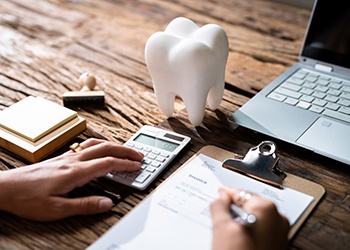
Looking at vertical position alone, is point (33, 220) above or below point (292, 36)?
below

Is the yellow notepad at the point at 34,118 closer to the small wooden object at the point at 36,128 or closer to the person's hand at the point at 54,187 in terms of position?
the small wooden object at the point at 36,128

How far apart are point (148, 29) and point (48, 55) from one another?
0.33m

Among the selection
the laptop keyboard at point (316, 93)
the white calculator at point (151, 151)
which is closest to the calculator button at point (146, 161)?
the white calculator at point (151, 151)

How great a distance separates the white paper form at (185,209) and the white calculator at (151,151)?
0.03 m

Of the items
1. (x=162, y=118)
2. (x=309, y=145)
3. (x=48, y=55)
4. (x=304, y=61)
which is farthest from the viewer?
(x=48, y=55)

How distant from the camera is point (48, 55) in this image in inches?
47.1

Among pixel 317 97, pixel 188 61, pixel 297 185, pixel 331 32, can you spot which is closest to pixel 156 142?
pixel 188 61

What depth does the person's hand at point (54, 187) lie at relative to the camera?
0.66 m

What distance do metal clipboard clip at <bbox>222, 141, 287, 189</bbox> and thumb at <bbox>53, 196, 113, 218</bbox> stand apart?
215 millimetres

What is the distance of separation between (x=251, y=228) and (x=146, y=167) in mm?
232

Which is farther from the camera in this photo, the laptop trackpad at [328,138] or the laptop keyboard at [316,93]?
the laptop keyboard at [316,93]

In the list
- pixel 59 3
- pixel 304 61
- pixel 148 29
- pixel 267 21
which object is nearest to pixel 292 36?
pixel 267 21

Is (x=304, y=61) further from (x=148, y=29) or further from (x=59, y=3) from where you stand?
(x=59, y=3)

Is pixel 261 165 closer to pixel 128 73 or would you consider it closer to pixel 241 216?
pixel 241 216
